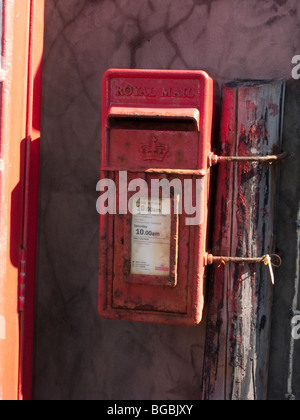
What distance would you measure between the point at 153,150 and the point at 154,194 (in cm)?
18

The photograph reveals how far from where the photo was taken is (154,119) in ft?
6.89

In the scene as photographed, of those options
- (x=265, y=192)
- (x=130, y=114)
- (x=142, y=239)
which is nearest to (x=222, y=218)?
(x=265, y=192)

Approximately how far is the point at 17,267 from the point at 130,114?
912mm

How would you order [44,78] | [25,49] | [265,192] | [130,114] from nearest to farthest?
[130,114] → [265,192] → [25,49] → [44,78]

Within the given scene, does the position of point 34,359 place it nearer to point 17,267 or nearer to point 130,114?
point 17,267

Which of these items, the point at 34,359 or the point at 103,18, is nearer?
the point at 103,18

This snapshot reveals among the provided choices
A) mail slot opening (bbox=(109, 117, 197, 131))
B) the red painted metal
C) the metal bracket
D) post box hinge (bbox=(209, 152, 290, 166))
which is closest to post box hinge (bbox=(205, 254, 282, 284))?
the metal bracket

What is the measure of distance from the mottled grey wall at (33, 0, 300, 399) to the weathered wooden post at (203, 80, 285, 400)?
4.3 inches

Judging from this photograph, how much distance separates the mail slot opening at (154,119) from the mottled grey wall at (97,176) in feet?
1.36

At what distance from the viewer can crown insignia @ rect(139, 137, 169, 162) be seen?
6.86 ft

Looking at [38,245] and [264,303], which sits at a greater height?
[38,245]

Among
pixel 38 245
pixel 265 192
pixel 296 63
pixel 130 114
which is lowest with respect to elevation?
pixel 38 245

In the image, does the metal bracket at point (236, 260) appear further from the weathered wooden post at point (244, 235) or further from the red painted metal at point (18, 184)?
the red painted metal at point (18, 184)
